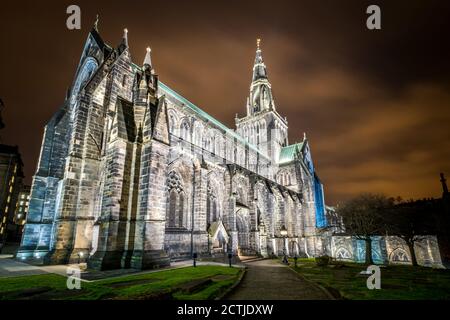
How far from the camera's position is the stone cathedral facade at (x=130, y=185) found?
12.9m

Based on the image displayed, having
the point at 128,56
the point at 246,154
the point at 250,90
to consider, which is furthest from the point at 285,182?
the point at 128,56

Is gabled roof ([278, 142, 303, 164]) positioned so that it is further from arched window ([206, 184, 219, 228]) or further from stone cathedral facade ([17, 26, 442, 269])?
arched window ([206, 184, 219, 228])

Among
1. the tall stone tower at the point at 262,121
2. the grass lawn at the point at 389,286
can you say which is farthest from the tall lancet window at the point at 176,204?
the tall stone tower at the point at 262,121

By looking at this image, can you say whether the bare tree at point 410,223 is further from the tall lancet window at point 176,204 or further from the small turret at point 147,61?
the small turret at point 147,61

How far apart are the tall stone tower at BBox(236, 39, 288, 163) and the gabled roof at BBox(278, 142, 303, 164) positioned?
92cm

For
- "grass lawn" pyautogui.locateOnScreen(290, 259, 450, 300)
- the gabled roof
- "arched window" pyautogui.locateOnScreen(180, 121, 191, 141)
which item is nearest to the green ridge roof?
"arched window" pyautogui.locateOnScreen(180, 121, 191, 141)

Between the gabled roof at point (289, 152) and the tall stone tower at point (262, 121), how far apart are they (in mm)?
915

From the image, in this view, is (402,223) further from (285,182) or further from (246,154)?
(246,154)

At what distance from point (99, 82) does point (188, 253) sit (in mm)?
15129

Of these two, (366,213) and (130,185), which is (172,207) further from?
(366,213)

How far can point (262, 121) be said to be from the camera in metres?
50.1

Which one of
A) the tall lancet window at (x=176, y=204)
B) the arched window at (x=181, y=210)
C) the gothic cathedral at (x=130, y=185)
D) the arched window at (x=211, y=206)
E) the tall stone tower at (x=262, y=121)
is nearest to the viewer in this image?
the gothic cathedral at (x=130, y=185)

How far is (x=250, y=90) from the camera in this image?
55062 mm
